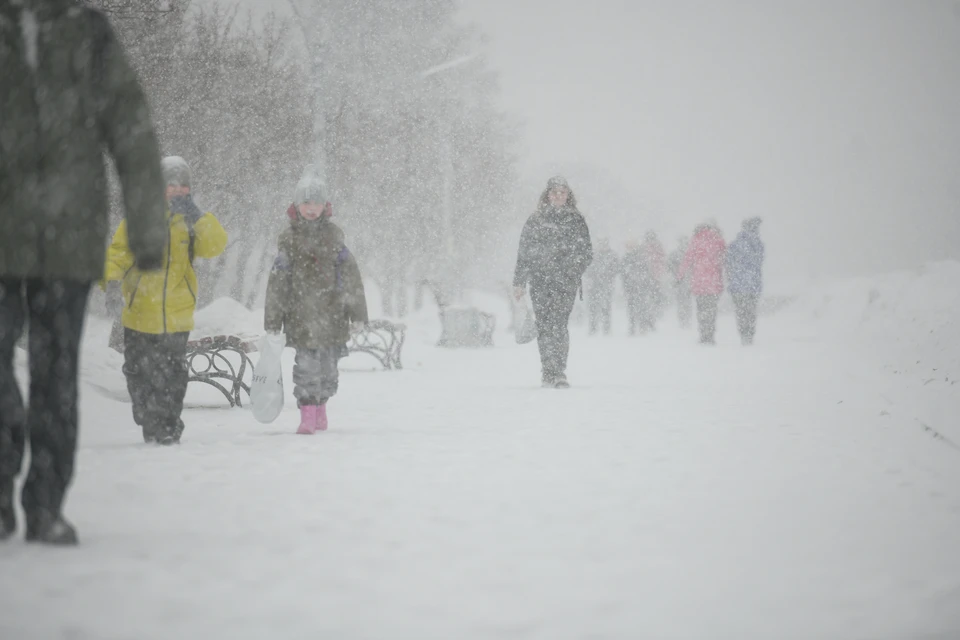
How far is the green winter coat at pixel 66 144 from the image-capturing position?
8.71 ft

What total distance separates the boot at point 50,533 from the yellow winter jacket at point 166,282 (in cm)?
234

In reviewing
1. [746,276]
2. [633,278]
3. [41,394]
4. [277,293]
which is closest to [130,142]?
[41,394]

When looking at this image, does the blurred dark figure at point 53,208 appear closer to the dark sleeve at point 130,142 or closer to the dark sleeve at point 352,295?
the dark sleeve at point 130,142

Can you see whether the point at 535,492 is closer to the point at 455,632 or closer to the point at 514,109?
the point at 455,632

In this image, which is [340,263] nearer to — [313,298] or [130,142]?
[313,298]

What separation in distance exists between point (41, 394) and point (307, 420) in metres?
2.90

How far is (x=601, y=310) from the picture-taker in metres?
21.9

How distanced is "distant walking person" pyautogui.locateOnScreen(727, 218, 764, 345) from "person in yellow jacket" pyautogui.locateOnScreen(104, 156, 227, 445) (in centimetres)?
1164

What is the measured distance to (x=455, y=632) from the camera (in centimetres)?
210

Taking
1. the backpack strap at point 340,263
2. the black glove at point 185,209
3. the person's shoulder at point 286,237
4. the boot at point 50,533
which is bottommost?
the boot at point 50,533

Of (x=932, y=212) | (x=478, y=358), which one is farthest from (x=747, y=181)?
(x=478, y=358)

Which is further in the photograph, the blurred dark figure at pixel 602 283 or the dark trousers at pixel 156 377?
the blurred dark figure at pixel 602 283

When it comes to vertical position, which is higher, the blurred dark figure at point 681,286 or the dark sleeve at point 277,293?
the blurred dark figure at point 681,286

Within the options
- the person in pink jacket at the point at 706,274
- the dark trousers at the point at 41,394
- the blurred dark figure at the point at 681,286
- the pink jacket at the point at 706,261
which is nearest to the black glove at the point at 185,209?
the dark trousers at the point at 41,394
